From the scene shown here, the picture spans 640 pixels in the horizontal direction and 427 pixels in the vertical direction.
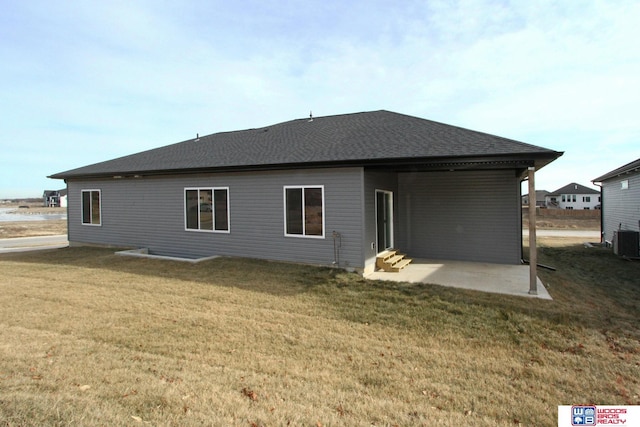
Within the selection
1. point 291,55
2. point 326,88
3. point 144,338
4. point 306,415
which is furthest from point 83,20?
point 306,415

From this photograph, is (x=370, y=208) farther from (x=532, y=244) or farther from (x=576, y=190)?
(x=576, y=190)

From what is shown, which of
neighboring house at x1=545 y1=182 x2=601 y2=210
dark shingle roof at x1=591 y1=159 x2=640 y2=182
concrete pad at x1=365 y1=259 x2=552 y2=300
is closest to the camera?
concrete pad at x1=365 y1=259 x2=552 y2=300

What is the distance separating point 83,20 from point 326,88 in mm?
9336

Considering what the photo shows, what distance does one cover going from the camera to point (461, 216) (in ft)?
33.1

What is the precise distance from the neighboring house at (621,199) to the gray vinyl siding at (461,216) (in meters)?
5.51

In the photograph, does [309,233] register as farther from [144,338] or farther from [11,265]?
[11,265]

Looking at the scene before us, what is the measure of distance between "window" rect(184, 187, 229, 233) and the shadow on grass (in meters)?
1.20

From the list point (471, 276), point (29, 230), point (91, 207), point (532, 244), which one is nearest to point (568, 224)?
point (471, 276)

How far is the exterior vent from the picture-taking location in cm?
1109

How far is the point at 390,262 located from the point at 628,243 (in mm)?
8482

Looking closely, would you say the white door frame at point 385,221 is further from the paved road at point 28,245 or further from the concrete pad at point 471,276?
the paved road at point 28,245

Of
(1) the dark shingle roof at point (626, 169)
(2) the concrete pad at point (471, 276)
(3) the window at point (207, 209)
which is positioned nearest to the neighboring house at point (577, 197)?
(1) the dark shingle roof at point (626, 169)

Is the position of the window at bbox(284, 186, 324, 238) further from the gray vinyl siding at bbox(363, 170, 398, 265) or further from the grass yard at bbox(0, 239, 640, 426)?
the grass yard at bbox(0, 239, 640, 426)
